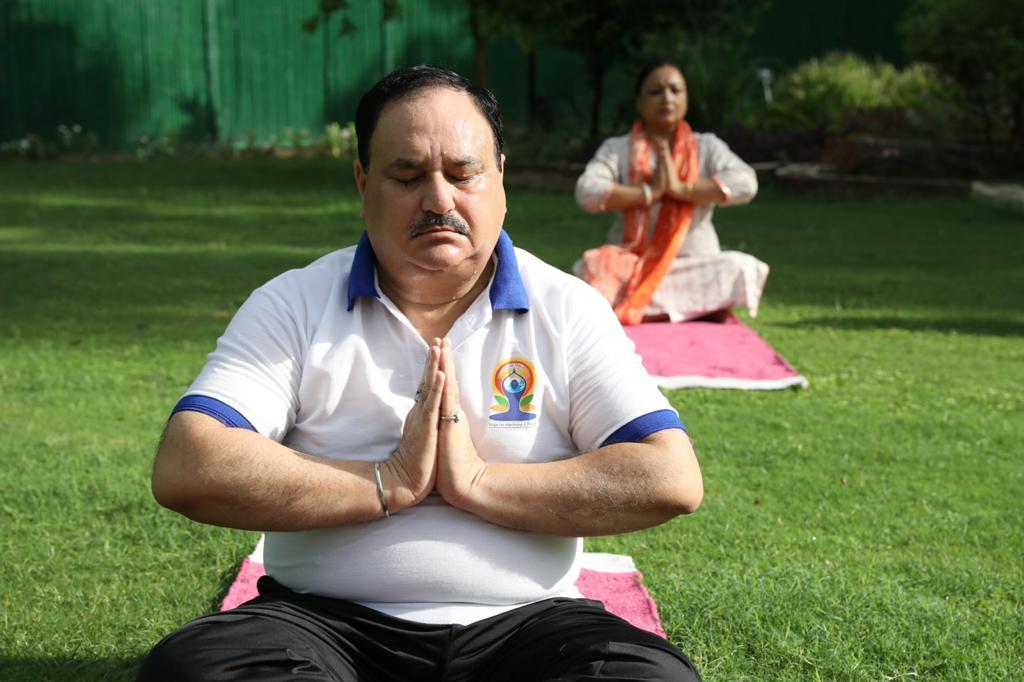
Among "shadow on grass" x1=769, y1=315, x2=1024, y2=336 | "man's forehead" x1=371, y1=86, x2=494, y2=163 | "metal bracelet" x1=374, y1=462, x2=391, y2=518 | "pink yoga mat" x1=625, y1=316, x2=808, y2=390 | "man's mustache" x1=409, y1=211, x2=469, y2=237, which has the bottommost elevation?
"shadow on grass" x1=769, y1=315, x2=1024, y2=336

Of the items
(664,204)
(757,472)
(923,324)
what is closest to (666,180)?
(664,204)

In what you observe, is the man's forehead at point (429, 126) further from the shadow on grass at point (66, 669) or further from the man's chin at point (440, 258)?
the shadow on grass at point (66, 669)

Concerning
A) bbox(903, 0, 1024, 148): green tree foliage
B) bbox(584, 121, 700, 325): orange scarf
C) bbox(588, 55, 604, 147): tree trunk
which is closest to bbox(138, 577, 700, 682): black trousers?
bbox(584, 121, 700, 325): orange scarf

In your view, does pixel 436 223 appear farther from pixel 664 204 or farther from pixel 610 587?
pixel 664 204

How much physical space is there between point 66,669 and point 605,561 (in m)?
1.44

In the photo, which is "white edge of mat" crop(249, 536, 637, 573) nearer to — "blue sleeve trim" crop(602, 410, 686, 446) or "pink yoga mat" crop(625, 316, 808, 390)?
"blue sleeve trim" crop(602, 410, 686, 446)

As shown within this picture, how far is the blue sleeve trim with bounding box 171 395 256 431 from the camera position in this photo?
8.02 feet

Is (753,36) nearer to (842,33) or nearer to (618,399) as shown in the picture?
(842,33)

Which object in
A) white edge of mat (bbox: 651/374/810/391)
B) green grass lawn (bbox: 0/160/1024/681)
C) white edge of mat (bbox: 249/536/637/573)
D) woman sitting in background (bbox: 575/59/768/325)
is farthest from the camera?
woman sitting in background (bbox: 575/59/768/325)

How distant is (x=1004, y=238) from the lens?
11383 millimetres

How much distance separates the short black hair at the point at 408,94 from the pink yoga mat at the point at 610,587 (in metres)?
1.32

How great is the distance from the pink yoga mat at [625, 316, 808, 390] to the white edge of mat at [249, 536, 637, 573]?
2.27m

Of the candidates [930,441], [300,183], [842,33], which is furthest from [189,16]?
[930,441]

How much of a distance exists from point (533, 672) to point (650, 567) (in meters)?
1.60
